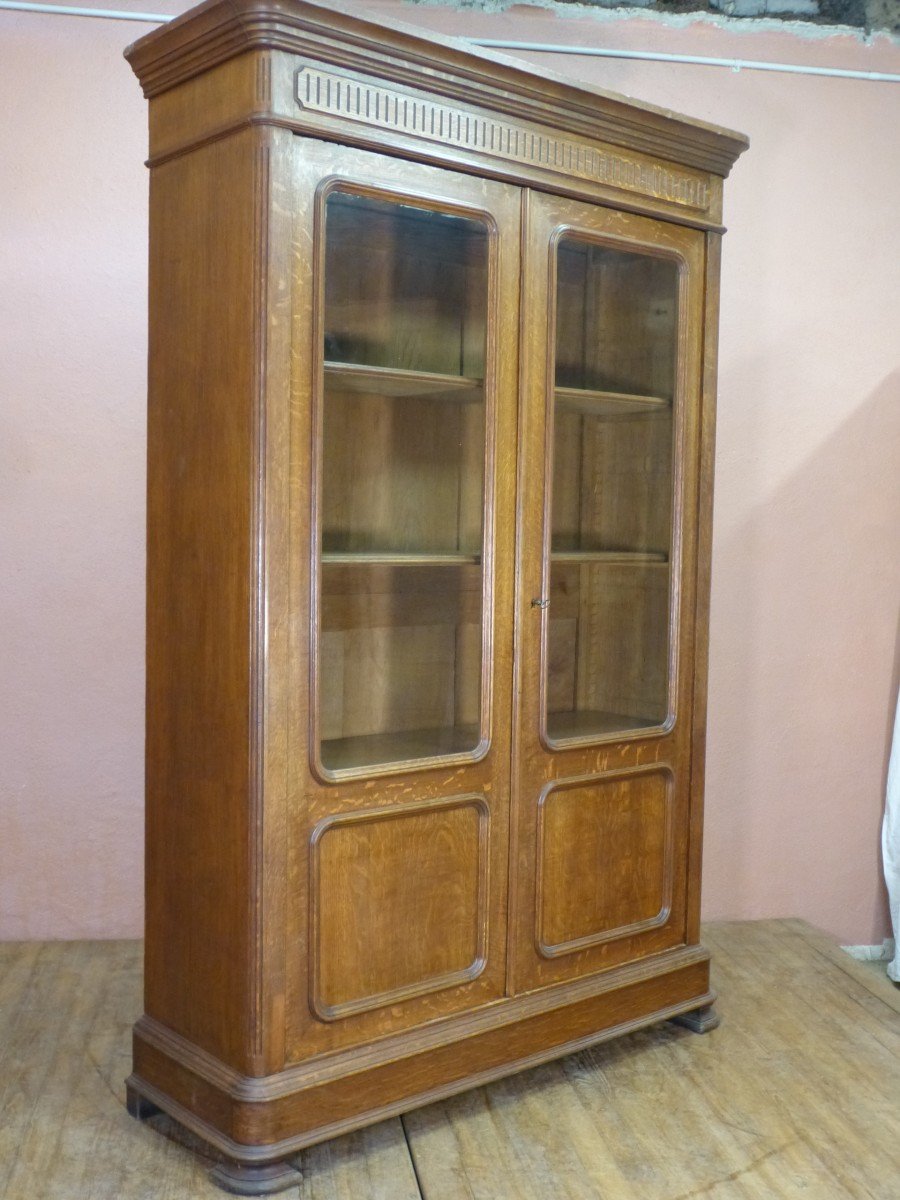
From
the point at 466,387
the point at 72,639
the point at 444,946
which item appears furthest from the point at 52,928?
the point at 466,387

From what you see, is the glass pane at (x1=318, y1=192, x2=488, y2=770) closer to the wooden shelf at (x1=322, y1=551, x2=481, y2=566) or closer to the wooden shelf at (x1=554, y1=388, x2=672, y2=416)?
the wooden shelf at (x1=322, y1=551, x2=481, y2=566)

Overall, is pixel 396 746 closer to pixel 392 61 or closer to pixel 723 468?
pixel 392 61

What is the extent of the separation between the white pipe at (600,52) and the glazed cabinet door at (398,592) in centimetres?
118

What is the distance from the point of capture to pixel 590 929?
2.78m

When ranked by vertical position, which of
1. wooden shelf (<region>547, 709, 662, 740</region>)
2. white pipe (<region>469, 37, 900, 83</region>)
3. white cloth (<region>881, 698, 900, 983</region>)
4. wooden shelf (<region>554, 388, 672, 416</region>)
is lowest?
white cloth (<region>881, 698, 900, 983</region>)

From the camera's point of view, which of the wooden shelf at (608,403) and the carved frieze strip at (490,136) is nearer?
the carved frieze strip at (490,136)

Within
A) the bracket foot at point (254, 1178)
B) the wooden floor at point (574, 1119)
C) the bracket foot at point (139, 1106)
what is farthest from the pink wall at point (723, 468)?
the bracket foot at point (254, 1178)

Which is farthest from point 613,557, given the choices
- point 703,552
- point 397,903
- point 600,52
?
point 600,52

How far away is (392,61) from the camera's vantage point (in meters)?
2.26

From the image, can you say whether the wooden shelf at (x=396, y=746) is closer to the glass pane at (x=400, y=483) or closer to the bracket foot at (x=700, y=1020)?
the glass pane at (x=400, y=483)

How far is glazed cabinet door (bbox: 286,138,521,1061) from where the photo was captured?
225 centimetres

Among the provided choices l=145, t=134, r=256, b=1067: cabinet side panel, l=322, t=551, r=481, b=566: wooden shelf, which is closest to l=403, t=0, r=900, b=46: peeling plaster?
l=145, t=134, r=256, b=1067: cabinet side panel

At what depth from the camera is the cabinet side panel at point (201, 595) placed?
220 cm

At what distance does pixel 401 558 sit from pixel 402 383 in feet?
1.14
